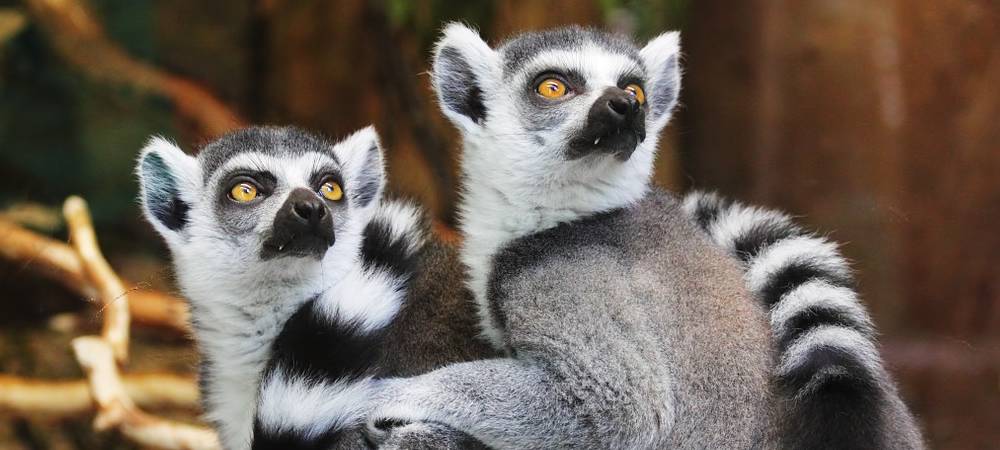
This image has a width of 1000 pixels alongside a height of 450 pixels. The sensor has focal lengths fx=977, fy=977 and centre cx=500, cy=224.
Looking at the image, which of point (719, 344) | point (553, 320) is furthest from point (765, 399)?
point (553, 320)

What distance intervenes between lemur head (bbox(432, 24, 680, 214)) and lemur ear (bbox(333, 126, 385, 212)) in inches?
11.7

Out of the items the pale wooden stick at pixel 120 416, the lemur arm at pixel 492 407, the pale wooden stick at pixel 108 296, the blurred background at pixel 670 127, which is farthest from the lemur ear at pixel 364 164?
the pale wooden stick at pixel 108 296

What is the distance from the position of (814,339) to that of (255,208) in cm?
175

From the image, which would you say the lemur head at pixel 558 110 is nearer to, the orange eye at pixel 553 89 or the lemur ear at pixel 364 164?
the orange eye at pixel 553 89

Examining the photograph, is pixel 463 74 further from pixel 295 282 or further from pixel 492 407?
pixel 492 407

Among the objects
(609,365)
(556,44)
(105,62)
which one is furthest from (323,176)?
(105,62)

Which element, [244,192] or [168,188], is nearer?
[244,192]

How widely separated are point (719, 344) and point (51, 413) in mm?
3480

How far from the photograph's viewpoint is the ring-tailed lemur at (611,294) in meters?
2.83

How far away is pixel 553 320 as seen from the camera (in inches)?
114

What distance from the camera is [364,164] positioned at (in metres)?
3.40

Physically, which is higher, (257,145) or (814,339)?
(257,145)

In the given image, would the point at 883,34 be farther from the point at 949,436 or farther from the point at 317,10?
the point at 317,10

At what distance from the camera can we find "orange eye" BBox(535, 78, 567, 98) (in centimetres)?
332
